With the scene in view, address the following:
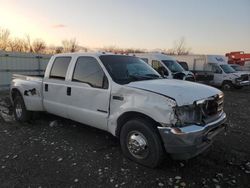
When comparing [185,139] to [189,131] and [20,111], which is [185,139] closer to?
[189,131]

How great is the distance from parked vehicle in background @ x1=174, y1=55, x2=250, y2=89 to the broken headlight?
48.4 ft

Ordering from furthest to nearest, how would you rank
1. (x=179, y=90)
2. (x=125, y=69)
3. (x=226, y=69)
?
(x=226, y=69)
(x=125, y=69)
(x=179, y=90)

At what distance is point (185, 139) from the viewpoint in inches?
144

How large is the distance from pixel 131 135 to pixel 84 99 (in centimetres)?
130

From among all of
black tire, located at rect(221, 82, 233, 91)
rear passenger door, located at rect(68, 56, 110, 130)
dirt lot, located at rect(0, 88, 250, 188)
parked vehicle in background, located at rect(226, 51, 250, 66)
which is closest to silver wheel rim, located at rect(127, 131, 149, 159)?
dirt lot, located at rect(0, 88, 250, 188)

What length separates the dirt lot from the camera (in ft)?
12.5

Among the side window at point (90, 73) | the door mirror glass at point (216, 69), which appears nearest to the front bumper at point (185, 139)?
the side window at point (90, 73)

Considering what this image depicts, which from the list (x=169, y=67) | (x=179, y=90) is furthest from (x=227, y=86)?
(x=179, y=90)

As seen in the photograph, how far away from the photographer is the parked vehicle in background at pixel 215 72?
17469mm

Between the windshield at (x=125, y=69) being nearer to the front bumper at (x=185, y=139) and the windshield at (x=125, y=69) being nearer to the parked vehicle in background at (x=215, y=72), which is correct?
the front bumper at (x=185, y=139)

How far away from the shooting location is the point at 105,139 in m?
5.53

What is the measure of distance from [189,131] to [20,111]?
5032mm

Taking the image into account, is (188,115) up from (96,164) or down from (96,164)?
up

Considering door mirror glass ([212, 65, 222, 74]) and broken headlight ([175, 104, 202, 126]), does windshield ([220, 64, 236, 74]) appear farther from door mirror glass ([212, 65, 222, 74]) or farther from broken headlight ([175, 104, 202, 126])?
broken headlight ([175, 104, 202, 126])
